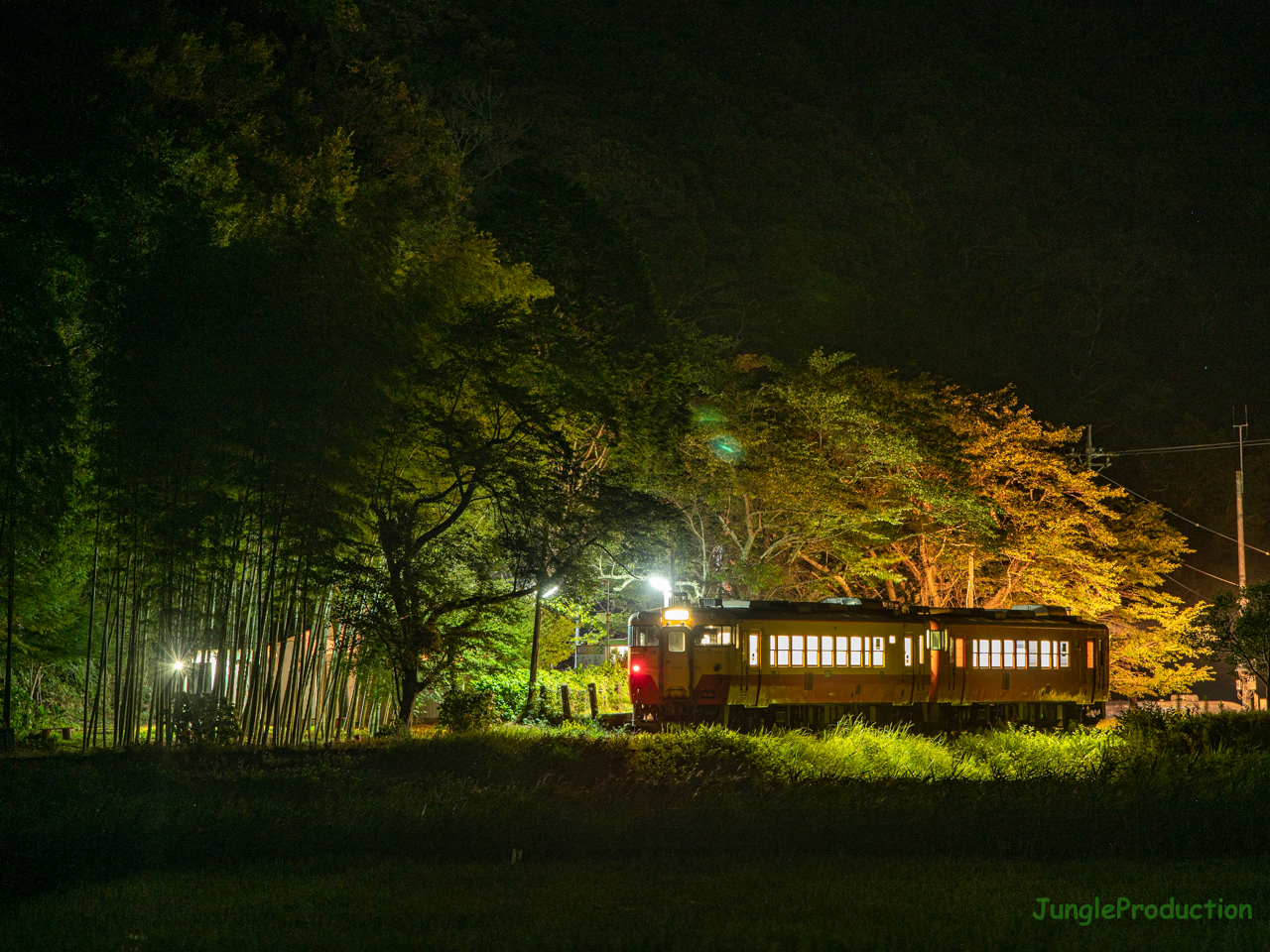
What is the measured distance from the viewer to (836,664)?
19766mm

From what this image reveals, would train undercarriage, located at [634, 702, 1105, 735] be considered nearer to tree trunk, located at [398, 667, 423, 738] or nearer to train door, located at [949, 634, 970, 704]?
train door, located at [949, 634, 970, 704]

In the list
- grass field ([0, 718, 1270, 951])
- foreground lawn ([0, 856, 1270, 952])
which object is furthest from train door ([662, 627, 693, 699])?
foreground lawn ([0, 856, 1270, 952])

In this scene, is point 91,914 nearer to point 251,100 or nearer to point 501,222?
point 251,100

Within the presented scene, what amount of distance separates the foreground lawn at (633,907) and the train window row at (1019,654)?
1485 centimetres

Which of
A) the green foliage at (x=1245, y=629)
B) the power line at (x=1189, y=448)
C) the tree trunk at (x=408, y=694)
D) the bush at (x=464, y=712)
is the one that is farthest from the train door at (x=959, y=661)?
the power line at (x=1189, y=448)

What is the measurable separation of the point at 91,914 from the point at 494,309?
9063mm

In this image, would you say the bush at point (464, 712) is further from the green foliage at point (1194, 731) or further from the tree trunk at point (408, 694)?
the green foliage at point (1194, 731)

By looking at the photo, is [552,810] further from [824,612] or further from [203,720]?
[824,612]

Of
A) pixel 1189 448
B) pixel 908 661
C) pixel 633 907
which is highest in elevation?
pixel 1189 448

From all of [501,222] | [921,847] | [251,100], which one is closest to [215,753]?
[921,847]

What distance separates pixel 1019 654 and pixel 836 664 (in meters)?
4.83

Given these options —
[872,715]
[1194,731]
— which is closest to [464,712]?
[1194,731]

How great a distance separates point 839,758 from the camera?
12.0 meters

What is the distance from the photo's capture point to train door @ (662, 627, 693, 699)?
18875mm
